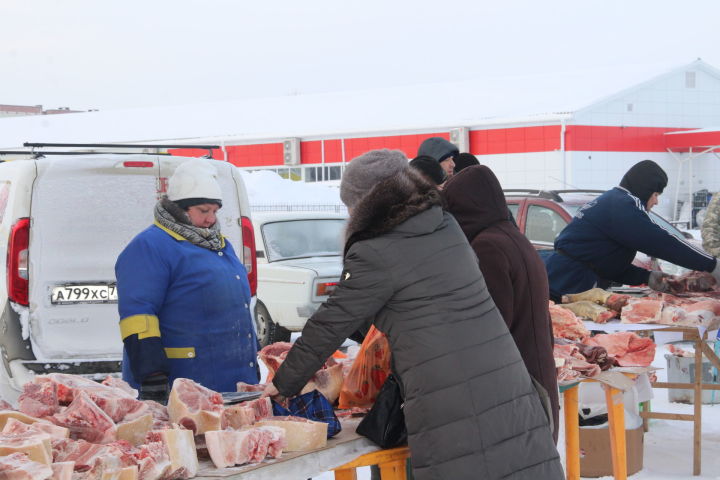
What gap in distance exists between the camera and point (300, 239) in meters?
12.8

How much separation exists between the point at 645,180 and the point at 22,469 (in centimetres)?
528

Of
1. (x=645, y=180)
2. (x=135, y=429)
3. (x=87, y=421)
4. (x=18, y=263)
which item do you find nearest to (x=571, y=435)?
(x=645, y=180)

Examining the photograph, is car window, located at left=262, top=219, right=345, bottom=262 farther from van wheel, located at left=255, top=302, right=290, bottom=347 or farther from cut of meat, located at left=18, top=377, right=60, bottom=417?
cut of meat, located at left=18, top=377, right=60, bottom=417

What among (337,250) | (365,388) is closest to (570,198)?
(337,250)

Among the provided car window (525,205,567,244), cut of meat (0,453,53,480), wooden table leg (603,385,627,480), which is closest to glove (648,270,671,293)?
Result: wooden table leg (603,385,627,480)

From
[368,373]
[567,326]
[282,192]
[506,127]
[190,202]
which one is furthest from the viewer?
[506,127]

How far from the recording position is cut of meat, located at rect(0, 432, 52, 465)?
8.70 feet

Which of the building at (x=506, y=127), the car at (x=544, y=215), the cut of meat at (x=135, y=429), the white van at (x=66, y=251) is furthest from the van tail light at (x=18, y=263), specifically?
the building at (x=506, y=127)

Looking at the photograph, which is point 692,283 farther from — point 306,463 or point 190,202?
point 306,463

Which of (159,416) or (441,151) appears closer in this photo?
(159,416)

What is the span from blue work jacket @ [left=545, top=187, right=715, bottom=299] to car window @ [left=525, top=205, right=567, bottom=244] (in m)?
5.48

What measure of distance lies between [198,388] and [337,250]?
30.0 feet

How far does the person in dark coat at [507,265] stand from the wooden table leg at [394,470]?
0.77 m

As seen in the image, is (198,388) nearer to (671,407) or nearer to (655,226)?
(655,226)
